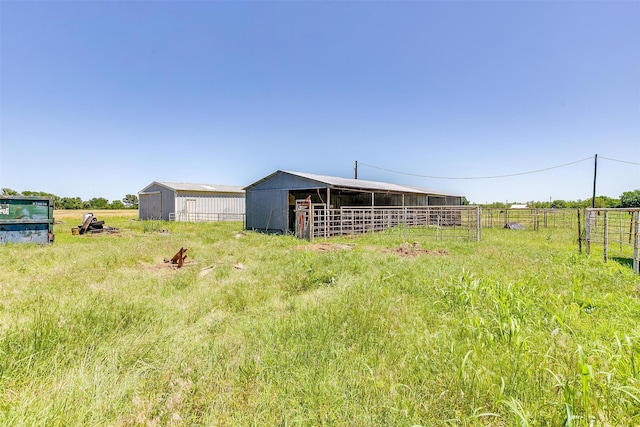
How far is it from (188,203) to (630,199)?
56.5m

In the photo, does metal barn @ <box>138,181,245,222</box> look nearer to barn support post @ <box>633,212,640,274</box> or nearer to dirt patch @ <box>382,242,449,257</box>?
dirt patch @ <box>382,242,449,257</box>

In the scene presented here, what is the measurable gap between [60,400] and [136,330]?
1403mm

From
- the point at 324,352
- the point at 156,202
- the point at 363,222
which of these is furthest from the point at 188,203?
the point at 324,352

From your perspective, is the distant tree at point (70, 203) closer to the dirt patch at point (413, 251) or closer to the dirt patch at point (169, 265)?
the dirt patch at point (169, 265)

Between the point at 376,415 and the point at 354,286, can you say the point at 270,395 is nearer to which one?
the point at 376,415

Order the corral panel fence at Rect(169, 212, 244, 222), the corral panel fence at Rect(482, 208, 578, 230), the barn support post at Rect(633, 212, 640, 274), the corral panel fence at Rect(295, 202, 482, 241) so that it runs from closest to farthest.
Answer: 1. the barn support post at Rect(633, 212, 640, 274)
2. the corral panel fence at Rect(295, 202, 482, 241)
3. the corral panel fence at Rect(482, 208, 578, 230)
4. the corral panel fence at Rect(169, 212, 244, 222)

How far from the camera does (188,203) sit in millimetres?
27344

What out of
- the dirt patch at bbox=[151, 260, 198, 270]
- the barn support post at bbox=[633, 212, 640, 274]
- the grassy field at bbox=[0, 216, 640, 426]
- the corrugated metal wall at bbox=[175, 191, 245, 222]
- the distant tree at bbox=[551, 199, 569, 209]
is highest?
the distant tree at bbox=[551, 199, 569, 209]

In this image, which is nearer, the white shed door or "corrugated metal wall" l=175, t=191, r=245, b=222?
"corrugated metal wall" l=175, t=191, r=245, b=222

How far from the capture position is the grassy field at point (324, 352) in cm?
217

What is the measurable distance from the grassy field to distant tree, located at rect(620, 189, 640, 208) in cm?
4635

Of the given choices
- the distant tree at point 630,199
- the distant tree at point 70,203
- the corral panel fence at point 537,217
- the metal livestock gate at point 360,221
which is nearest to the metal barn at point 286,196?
the metal livestock gate at point 360,221

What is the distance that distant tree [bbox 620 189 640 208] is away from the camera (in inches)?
1435

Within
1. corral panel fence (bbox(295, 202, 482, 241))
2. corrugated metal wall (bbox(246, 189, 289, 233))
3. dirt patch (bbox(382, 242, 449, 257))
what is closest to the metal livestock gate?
corral panel fence (bbox(295, 202, 482, 241))
